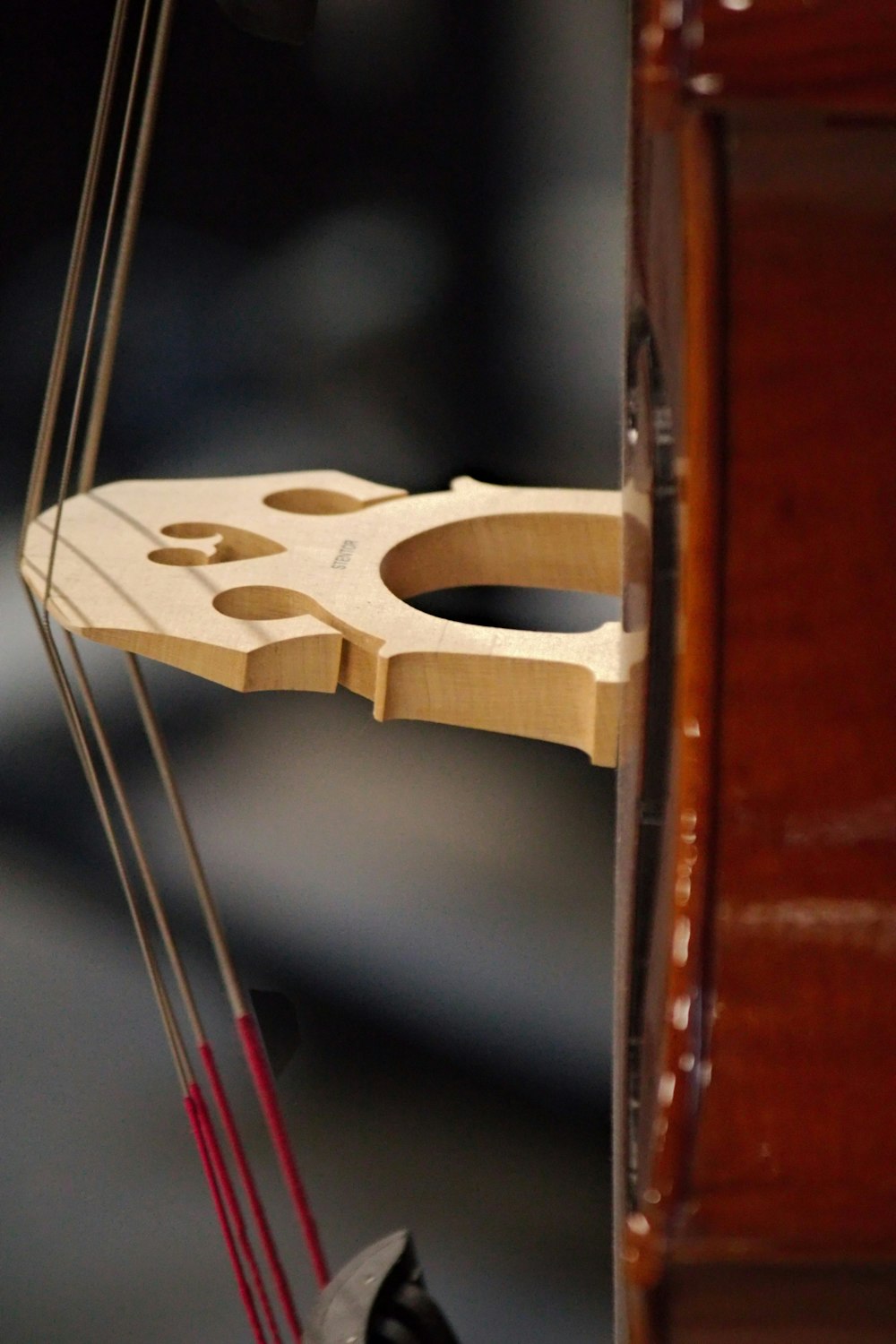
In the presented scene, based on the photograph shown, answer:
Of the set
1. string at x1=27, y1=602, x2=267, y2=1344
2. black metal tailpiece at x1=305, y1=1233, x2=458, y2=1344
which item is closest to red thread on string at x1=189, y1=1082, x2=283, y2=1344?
string at x1=27, y1=602, x2=267, y2=1344

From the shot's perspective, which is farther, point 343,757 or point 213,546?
point 343,757

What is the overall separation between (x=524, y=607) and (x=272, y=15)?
0.46 meters

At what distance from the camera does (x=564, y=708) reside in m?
0.47

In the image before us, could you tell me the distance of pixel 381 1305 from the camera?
373 mm

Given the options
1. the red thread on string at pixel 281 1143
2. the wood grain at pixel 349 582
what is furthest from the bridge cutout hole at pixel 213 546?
the red thread on string at pixel 281 1143

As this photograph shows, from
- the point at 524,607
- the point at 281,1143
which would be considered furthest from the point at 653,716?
the point at 524,607

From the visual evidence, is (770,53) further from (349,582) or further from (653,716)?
(349,582)

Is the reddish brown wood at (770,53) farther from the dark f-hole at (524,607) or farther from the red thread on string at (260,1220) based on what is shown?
the dark f-hole at (524,607)

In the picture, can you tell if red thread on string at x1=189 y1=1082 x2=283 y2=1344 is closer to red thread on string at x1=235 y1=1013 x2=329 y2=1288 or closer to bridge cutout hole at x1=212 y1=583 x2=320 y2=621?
red thread on string at x1=235 y1=1013 x2=329 y2=1288

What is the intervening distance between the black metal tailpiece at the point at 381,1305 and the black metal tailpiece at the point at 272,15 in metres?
0.42

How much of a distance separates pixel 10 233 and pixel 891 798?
72 centimetres

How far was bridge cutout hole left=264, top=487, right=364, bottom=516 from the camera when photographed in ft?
2.32

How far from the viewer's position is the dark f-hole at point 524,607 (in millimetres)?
877

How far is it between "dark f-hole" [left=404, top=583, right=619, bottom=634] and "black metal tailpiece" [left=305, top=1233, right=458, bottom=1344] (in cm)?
52
